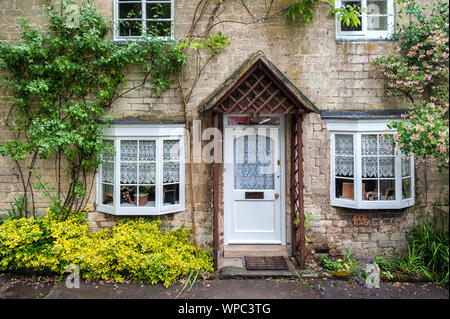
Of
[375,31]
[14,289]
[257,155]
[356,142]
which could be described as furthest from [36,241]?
[375,31]

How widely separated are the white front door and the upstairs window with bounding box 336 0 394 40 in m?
2.25

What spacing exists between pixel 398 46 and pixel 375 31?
0.55 meters

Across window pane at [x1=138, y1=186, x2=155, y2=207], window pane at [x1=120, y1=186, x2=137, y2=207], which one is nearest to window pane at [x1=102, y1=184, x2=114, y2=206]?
window pane at [x1=120, y1=186, x2=137, y2=207]

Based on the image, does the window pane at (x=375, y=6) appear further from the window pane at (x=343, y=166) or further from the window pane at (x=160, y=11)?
the window pane at (x=160, y=11)

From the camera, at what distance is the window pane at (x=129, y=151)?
600cm

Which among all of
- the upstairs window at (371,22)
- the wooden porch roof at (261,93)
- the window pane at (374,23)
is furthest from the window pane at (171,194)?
the window pane at (374,23)

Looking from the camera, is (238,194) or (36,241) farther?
(238,194)

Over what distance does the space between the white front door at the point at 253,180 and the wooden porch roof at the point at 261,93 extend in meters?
0.69

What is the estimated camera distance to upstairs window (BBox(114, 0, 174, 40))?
6.14 meters

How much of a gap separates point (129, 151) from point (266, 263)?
11.4 ft

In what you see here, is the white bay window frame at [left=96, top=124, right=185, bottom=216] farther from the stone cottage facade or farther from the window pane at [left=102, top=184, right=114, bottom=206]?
the window pane at [left=102, top=184, right=114, bottom=206]

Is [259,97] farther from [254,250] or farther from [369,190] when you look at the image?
[254,250]

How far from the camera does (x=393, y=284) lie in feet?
Result: 17.3
